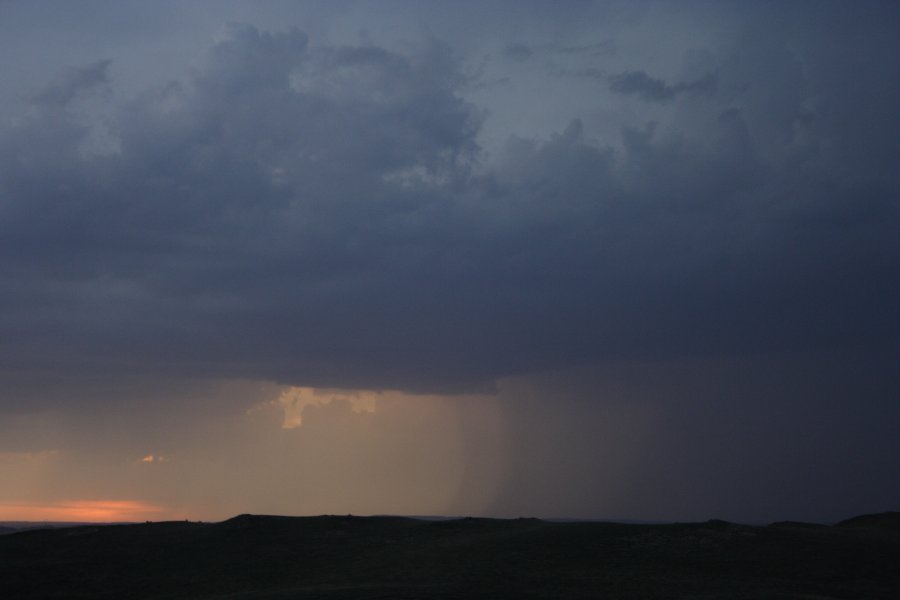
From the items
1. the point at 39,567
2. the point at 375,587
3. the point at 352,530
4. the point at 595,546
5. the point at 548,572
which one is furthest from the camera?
the point at 352,530

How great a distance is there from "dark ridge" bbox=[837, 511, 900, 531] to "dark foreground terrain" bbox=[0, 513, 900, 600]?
47 cm

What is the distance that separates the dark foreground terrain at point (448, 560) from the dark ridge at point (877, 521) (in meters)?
0.47

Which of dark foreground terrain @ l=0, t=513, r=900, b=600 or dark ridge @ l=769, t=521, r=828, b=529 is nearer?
dark foreground terrain @ l=0, t=513, r=900, b=600

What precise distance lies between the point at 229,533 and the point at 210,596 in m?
17.0

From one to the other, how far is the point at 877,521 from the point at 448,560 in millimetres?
42245

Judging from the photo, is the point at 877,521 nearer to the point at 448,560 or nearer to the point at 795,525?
the point at 795,525

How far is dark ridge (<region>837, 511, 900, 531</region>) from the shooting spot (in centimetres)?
6875

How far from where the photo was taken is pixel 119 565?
5994 cm

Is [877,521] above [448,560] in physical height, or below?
above

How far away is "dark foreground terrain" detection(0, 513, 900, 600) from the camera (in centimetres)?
4475

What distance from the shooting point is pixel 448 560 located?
2069 inches

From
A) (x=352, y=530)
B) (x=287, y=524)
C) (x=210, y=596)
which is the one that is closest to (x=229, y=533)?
(x=287, y=524)

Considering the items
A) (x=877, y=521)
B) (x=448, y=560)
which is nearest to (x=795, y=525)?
(x=877, y=521)

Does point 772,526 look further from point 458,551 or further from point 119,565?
point 119,565
